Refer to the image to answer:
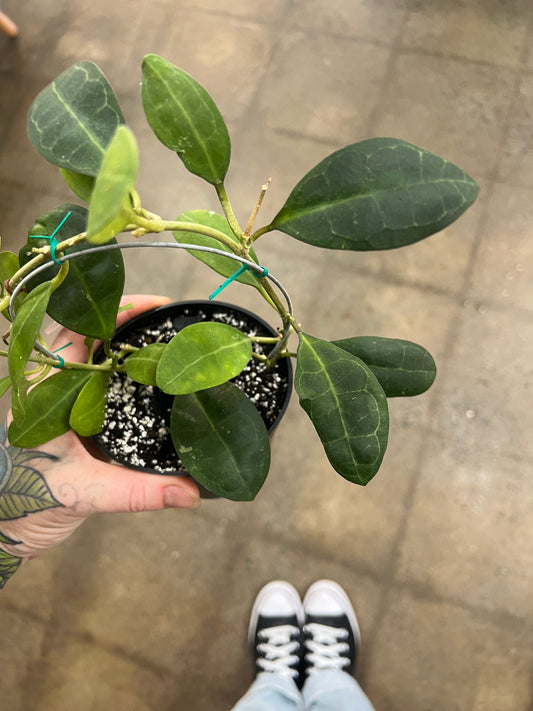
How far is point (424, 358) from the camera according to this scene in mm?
937

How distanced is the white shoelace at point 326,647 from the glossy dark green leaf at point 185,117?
1.39 metres

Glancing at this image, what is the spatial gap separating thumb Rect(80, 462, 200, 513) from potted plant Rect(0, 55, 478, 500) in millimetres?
132

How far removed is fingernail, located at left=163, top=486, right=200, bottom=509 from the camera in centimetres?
105

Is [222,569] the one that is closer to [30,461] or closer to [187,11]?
[30,461]

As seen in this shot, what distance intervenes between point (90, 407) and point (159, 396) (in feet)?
0.61

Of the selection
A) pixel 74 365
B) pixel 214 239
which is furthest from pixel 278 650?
pixel 214 239

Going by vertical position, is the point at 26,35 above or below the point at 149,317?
above

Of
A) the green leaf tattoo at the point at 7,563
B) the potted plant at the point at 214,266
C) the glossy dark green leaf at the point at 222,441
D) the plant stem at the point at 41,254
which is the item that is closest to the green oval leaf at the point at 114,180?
the potted plant at the point at 214,266

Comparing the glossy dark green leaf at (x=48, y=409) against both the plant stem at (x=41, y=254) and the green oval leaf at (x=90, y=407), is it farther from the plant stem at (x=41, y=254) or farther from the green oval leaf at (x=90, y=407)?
the plant stem at (x=41, y=254)

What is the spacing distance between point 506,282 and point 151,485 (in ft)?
4.36

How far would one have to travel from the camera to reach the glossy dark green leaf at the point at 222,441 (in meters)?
0.90

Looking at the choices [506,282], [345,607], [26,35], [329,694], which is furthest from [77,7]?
[329,694]

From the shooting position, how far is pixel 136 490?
1.05m

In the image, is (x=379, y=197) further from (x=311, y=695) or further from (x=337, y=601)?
(x=311, y=695)
